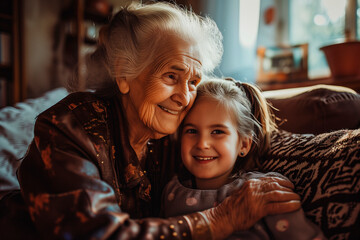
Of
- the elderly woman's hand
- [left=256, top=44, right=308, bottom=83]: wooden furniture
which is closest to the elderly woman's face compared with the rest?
the elderly woman's hand

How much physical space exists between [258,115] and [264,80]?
2.27 meters

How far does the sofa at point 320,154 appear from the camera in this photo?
791 mm

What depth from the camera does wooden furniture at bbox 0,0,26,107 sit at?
3188mm

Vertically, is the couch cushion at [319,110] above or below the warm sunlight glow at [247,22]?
below

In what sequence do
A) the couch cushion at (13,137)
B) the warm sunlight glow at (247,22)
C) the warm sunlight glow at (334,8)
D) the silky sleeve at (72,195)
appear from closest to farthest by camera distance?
the silky sleeve at (72,195), the couch cushion at (13,137), the warm sunlight glow at (334,8), the warm sunlight glow at (247,22)

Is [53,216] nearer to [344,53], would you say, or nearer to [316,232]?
[316,232]

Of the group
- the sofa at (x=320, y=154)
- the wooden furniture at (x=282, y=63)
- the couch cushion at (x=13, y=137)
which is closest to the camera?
the sofa at (x=320, y=154)

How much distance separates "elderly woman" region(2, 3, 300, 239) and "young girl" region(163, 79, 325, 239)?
8 cm

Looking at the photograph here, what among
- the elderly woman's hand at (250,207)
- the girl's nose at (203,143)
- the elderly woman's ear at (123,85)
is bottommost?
the elderly woman's hand at (250,207)

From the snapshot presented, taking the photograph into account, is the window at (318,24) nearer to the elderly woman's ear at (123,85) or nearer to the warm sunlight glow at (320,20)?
the warm sunlight glow at (320,20)

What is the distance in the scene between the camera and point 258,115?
1.22 metres

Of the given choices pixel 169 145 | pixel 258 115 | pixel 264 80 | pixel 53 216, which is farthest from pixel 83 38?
Result: pixel 53 216

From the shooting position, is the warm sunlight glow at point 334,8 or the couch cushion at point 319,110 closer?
the couch cushion at point 319,110

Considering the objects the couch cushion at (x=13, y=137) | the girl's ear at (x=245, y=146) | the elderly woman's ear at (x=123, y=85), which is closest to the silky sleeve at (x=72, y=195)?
the elderly woman's ear at (x=123, y=85)
